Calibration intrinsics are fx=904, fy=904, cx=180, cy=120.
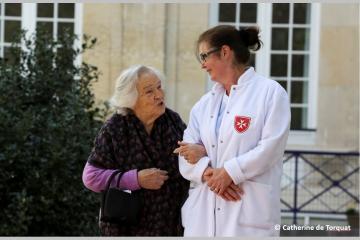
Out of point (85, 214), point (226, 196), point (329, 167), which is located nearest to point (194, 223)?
point (226, 196)

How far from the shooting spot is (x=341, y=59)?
1267 centimetres

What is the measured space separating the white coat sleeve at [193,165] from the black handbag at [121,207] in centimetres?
33

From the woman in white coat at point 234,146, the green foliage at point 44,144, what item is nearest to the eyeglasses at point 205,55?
the woman in white coat at point 234,146

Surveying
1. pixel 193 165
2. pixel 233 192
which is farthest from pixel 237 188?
pixel 193 165

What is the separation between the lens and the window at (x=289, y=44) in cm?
1288

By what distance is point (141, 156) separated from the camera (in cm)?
500

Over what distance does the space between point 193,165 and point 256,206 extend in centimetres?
40

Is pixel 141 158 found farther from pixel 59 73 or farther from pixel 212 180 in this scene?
pixel 59 73

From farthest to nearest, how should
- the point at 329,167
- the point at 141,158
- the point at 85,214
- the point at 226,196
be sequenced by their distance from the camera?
the point at 329,167
the point at 85,214
the point at 141,158
the point at 226,196

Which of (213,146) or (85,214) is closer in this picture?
(213,146)

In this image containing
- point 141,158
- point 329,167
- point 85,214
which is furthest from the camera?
point 329,167

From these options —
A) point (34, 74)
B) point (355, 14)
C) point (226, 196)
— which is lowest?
point (226, 196)

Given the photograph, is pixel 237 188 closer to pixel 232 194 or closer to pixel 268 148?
pixel 232 194

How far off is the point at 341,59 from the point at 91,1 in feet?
11.7
